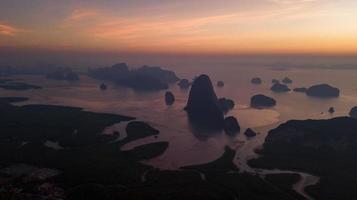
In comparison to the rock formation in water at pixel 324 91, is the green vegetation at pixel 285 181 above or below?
below

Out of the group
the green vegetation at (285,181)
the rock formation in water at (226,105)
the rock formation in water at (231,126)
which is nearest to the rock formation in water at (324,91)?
the rock formation in water at (226,105)

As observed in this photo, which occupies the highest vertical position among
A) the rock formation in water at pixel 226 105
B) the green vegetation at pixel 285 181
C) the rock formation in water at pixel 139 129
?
the rock formation in water at pixel 226 105

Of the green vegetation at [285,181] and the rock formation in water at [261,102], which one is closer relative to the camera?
the green vegetation at [285,181]

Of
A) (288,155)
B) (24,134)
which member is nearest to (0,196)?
(24,134)

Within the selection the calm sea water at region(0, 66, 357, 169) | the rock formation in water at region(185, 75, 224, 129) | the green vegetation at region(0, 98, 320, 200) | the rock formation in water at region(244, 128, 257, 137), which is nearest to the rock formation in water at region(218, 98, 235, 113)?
the calm sea water at region(0, 66, 357, 169)

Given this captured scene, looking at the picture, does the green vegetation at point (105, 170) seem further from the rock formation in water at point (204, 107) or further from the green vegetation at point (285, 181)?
the rock formation in water at point (204, 107)

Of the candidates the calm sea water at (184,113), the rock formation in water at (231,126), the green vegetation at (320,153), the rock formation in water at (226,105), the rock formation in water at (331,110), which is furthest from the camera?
the rock formation in water at (226,105)

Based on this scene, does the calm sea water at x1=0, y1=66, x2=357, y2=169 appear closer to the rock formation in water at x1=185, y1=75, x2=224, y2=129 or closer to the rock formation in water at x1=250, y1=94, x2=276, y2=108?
the rock formation in water at x1=250, y1=94, x2=276, y2=108

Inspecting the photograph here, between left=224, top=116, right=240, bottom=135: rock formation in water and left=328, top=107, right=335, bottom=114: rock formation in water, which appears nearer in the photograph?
left=224, top=116, right=240, bottom=135: rock formation in water
